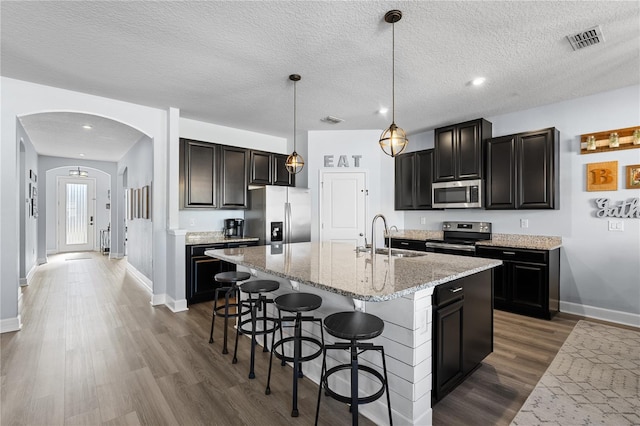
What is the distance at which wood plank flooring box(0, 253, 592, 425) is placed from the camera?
1.92 m

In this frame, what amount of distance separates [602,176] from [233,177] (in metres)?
4.95

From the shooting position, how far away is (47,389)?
220 cm

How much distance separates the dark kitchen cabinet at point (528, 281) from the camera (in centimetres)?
356

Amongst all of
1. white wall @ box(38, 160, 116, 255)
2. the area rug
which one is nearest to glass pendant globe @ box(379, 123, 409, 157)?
the area rug

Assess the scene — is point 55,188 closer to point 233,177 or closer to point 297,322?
point 233,177

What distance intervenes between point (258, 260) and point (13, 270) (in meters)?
2.99

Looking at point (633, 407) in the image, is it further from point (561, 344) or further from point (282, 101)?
point (282, 101)

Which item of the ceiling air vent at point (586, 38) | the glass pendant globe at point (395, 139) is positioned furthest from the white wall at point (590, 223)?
the glass pendant globe at point (395, 139)

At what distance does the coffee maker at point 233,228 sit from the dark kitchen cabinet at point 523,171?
384 centimetres

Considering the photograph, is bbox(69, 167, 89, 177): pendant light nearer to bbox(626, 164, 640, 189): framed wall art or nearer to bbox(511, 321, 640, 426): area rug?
bbox(511, 321, 640, 426): area rug

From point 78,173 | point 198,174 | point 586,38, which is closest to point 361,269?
point 586,38

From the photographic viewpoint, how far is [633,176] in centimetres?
343

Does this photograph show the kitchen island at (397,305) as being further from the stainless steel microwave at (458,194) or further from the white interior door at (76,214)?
the white interior door at (76,214)

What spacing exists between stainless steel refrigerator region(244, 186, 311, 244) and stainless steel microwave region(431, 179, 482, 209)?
2.10 m
